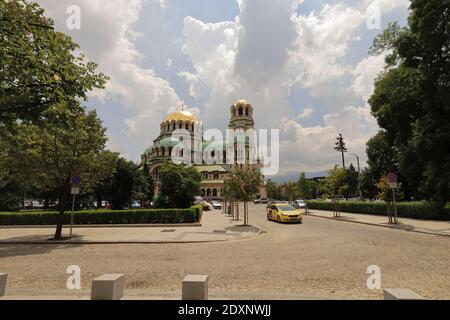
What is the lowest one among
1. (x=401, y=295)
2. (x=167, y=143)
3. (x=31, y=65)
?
(x=401, y=295)

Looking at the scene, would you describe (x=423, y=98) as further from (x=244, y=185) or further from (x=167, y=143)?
(x=167, y=143)

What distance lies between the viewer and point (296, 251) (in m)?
11.4

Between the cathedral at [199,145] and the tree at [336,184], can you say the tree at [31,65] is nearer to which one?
the tree at [336,184]

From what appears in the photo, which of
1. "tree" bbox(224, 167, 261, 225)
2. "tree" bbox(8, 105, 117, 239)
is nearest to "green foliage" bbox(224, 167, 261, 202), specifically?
"tree" bbox(224, 167, 261, 225)

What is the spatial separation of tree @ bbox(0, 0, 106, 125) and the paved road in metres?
5.37

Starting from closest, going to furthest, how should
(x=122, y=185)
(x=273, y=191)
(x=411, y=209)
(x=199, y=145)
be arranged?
(x=411, y=209)
(x=122, y=185)
(x=199, y=145)
(x=273, y=191)

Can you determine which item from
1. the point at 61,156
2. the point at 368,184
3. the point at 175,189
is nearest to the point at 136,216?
the point at 175,189

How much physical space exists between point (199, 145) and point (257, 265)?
9146 cm

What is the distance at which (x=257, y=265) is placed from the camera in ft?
29.8

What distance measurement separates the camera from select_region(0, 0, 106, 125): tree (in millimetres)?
9555

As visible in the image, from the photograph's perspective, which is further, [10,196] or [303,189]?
[303,189]
